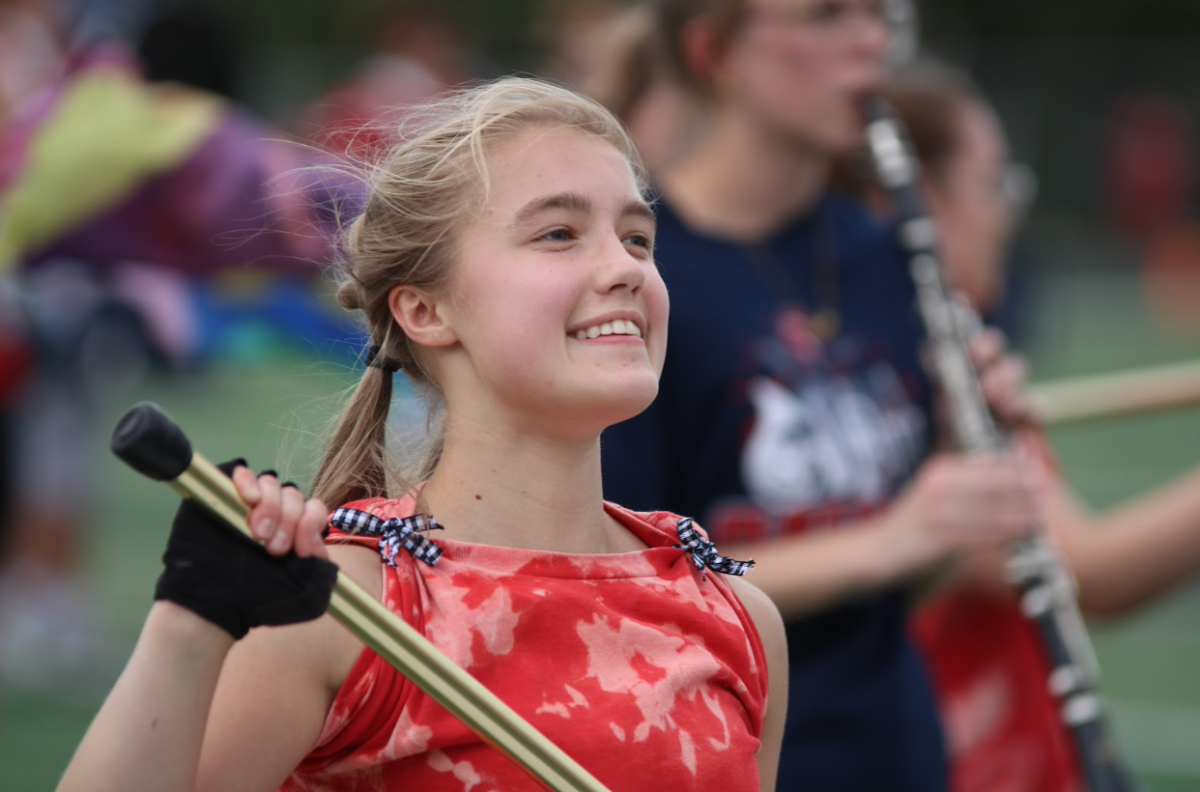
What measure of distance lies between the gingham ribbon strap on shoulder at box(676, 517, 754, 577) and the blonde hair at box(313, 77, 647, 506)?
1.05 feet

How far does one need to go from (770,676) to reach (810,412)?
3.91 ft

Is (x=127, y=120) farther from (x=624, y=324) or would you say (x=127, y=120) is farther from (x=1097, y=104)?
(x=1097, y=104)

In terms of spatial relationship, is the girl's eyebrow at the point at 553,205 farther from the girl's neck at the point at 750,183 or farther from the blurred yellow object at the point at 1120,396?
the blurred yellow object at the point at 1120,396

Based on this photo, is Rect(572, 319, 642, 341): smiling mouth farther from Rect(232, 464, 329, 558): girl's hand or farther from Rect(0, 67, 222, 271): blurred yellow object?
Rect(0, 67, 222, 271): blurred yellow object

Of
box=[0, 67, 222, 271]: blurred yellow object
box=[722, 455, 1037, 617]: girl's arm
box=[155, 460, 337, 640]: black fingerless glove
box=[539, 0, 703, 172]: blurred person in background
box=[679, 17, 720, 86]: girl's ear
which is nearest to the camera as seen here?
box=[155, 460, 337, 640]: black fingerless glove

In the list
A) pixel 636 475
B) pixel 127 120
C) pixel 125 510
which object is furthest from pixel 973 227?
pixel 125 510

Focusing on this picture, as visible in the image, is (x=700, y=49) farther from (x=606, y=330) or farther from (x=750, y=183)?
(x=606, y=330)

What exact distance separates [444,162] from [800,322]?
4.66ft

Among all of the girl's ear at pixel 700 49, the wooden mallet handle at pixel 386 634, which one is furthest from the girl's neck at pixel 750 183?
the wooden mallet handle at pixel 386 634

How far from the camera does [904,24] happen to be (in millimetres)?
3732

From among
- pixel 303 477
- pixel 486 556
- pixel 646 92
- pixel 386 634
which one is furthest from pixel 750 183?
pixel 386 634

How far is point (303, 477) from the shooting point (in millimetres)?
2557

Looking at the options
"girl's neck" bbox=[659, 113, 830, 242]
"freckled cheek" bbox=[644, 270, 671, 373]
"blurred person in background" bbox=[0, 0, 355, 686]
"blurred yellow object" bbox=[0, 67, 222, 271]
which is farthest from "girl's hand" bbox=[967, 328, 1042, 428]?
"blurred yellow object" bbox=[0, 67, 222, 271]

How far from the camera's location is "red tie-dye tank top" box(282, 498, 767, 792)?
6.16 feet
